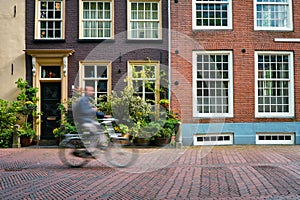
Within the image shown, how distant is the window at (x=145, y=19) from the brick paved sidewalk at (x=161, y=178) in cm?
563

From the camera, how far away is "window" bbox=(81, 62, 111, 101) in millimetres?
14195

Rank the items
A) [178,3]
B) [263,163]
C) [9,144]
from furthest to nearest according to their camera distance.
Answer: [178,3], [9,144], [263,163]

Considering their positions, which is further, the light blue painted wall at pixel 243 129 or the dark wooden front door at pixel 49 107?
the dark wooden front door at pixel 49 107

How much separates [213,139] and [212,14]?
16.4 ft

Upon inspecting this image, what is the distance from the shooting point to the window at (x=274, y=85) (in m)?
14.0

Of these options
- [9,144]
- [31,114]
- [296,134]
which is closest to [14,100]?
[31,114]

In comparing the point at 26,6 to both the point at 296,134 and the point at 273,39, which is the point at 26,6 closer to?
the point at 273,39

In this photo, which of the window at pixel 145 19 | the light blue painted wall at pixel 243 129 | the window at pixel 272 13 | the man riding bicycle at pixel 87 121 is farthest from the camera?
the window at pixel 145 19

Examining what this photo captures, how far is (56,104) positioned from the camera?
1421cm

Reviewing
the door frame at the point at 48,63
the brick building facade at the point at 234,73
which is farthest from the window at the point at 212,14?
the door frame at the point at 48,63

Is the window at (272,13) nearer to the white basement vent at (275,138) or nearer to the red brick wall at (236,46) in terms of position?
the red brick wall at (236,46)

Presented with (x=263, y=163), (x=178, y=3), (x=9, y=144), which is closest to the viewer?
(x=263, y=163)

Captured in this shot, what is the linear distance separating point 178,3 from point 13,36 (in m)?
6.74

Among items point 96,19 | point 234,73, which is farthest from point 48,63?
point 234,73
